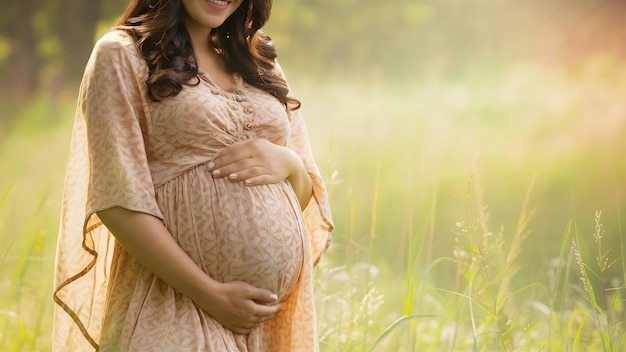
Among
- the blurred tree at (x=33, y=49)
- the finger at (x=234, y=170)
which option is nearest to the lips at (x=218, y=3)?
the finger at (x=234, y=170)

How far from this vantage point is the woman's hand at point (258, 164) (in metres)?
1.90

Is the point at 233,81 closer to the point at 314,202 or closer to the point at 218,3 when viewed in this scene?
the point at 218,3

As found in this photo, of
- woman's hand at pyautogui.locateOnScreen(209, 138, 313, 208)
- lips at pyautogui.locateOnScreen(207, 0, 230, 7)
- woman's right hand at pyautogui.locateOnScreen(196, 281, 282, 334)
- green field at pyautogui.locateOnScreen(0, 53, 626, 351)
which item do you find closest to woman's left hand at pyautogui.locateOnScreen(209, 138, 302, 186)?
woman's hand at pyautogui.locateOnScreen(209, 138, 313, 208)

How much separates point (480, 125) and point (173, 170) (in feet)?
20.5

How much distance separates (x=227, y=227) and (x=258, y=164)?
0.64ft

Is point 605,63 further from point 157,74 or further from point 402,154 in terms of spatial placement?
point 157,74

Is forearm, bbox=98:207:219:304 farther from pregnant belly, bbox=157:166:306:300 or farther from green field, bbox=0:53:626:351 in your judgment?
green field, bbox=0:53:626:351

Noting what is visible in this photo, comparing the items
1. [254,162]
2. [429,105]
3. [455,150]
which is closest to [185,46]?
[254,162]

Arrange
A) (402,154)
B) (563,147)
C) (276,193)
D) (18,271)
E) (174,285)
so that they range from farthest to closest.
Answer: (563,147) → (402,154) → (18,271) → (276,193) → (174,285)

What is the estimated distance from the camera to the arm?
1777 millimetres

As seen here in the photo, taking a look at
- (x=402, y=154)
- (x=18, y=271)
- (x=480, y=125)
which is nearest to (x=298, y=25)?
(x=480, y=125)

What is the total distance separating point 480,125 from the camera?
7770 mm

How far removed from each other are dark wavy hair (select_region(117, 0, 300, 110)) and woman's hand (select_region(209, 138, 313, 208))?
0.64ft

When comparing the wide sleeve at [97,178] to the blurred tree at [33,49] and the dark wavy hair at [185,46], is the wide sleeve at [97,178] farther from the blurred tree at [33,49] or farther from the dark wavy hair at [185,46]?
the blurred tree at [33,49]
